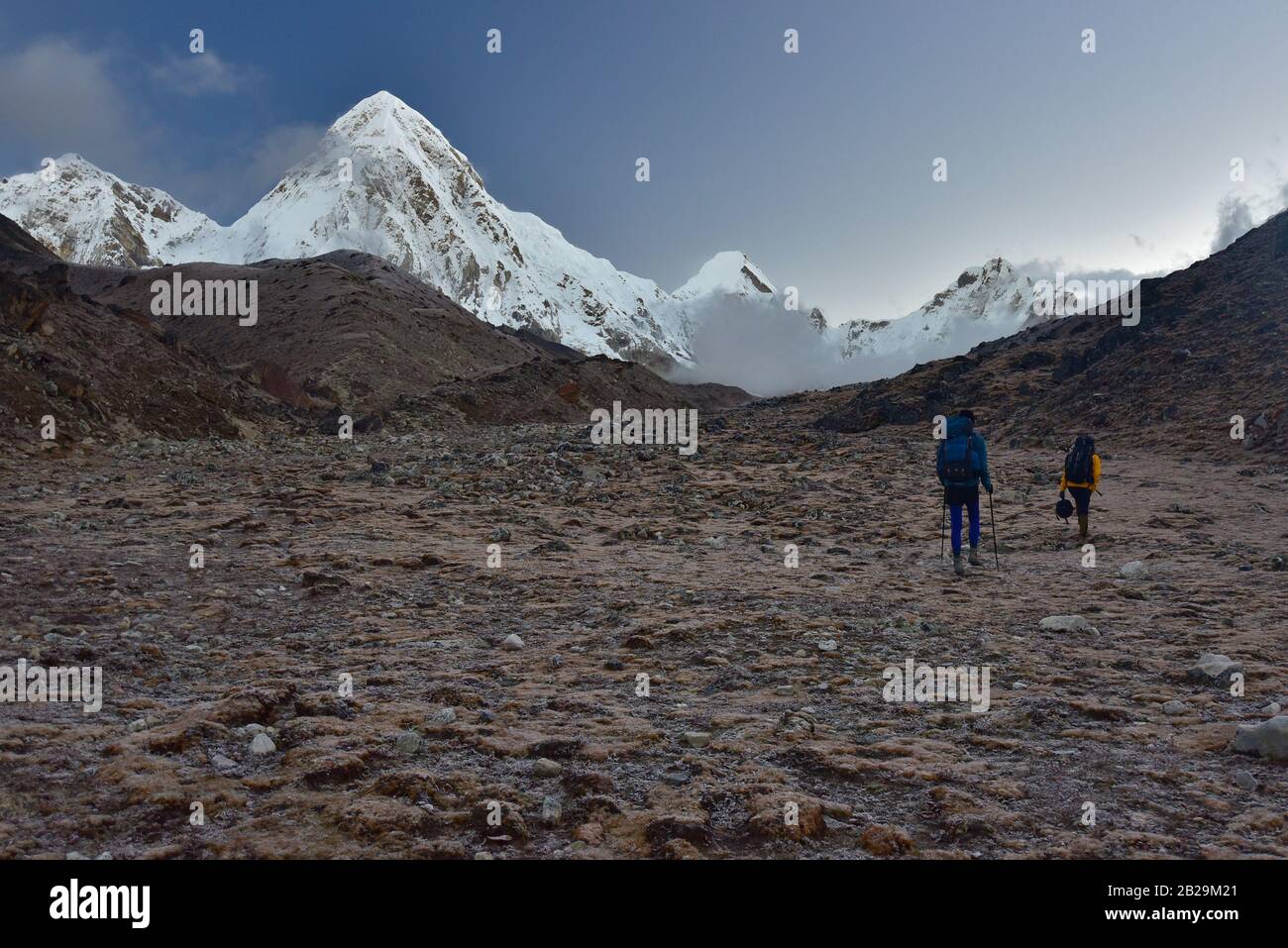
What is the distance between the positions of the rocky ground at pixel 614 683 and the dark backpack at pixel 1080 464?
33.6 inches

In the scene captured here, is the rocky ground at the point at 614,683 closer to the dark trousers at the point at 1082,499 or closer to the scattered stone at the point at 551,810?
the scattered stone at the point at 551,810

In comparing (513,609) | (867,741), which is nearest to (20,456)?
(513,609)

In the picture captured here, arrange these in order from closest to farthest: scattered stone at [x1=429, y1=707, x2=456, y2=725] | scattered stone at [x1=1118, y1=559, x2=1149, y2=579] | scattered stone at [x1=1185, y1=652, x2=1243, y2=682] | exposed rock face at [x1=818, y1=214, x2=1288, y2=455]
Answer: scattered stone at [x1=429, y1=707, x2=456, y2=725] → scattered stone at [x1=1185, y1=652, x2=1243, y2=682] → scattered stone at [x1=1118, y1=559, x2=1149, y2=579] → exposed rock face at [x1=818, y1=214, x2=1288, y2=455]

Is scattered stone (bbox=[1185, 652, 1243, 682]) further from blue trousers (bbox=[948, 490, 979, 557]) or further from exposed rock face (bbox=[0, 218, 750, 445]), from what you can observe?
exposed rock face (bbox=[0, 218, 750, 445])

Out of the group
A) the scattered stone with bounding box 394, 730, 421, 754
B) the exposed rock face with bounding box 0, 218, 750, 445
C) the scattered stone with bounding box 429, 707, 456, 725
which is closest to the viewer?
the scattered stone with bounding box 394, 730, 421, 754

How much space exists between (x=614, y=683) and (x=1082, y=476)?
9.02 m

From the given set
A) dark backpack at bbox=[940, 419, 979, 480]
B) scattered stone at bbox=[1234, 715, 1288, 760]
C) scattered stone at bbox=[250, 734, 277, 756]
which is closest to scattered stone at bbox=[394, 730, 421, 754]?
scattered stone at bbox=[250, 734, 277, 756]

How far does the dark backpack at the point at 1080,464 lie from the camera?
11375mm

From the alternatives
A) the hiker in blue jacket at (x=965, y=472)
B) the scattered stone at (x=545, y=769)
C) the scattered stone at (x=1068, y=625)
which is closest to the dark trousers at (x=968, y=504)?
the hiker in blue jacket at (x=965, y=472)

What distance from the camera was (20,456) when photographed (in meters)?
15.2

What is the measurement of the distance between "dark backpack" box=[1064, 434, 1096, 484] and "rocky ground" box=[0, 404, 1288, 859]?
85cm

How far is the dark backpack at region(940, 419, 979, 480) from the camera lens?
10.3 metres
